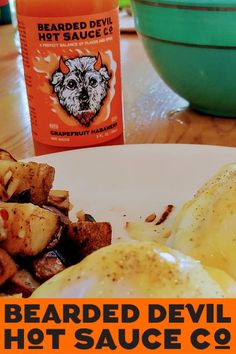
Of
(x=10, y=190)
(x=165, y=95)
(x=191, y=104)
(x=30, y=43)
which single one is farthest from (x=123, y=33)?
(x=10, y=190)

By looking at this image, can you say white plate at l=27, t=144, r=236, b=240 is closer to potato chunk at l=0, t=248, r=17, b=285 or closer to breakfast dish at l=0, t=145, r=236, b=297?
breakfast dish at l=0, t=145, r=236, b=297

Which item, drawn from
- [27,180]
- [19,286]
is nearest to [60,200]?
[27,180]

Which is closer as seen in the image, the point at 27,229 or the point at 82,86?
the point at 27,229

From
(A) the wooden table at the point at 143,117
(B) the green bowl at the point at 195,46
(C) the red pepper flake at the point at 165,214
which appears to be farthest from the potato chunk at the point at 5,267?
(B) the green bowl at the point at 195,46

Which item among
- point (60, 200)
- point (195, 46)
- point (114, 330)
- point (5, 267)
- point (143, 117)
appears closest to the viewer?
point (114, 330)

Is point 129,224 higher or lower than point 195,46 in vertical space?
lower

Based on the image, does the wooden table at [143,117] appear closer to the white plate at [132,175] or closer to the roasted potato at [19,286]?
the white plate at [132,175]

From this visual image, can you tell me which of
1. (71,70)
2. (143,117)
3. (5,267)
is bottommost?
(143,117)

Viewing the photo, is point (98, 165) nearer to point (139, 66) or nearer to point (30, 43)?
point (30, 43)

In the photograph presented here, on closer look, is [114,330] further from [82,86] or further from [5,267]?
[82,86]
